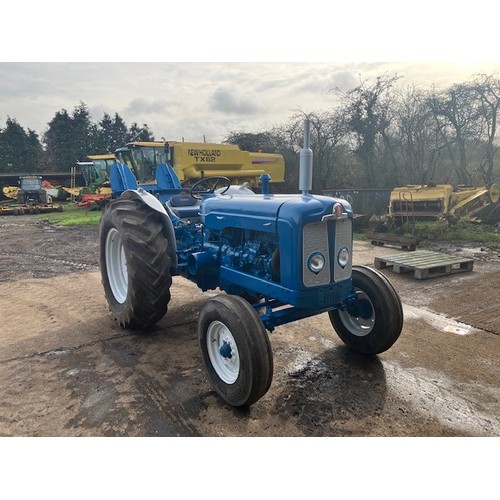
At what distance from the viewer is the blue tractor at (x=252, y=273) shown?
8.39 feet

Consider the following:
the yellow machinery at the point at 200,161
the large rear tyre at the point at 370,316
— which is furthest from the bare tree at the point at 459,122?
the large rear tyre at the point at 370,316

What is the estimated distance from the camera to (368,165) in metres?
14.4

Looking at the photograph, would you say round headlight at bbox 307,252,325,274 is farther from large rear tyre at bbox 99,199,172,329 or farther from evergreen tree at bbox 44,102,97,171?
evergreen tree at bbox 44,102,97,171

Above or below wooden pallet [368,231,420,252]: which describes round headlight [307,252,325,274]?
above

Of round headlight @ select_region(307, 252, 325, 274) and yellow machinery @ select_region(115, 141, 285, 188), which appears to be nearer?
round headlight @ select_region(307, 252, 325, 274)

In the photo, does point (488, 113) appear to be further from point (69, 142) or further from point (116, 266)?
point (69, 142)

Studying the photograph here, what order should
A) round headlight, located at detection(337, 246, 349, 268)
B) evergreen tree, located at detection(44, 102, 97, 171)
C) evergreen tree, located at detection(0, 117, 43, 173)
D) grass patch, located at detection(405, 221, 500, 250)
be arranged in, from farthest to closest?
1. evergreen tree, located at detection(0, 117, 43, 173)
2. evergreen tree, located at detection(44, 102, 97, 171)
3. grass patch, located at detection(405, 221, 500, 250)
4. round headlight, located at detection(337, 246, 349, 268)

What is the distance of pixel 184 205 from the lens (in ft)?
14.6

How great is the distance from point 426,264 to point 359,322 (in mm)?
2952

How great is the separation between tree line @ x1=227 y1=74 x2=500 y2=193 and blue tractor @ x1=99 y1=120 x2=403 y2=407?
35.4 ft

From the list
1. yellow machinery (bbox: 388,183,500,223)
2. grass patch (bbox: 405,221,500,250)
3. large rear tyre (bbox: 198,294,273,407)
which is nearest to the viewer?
large rear tyre (bbox: 198,294,273,407)

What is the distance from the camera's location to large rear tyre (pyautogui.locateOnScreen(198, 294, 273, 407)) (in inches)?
93.1

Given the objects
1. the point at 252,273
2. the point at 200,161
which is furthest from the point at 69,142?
the point at 252,273

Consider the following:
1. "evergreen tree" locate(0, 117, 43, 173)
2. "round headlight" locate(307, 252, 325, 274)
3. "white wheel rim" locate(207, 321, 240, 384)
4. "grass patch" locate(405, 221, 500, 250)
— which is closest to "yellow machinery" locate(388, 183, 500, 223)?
"grass patch" locate(405, 221, 500, 250)
